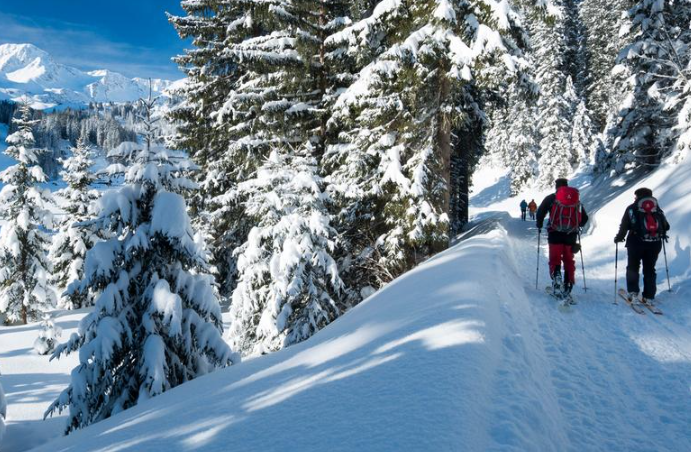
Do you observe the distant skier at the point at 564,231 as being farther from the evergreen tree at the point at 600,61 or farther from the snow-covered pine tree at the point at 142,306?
the evergreen tree at the point at 600,61

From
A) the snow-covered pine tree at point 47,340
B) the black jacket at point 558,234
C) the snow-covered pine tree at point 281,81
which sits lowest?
the snow-covered pine tree at point 47,340

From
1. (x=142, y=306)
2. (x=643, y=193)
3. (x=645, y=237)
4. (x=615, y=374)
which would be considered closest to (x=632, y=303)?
(x=645, y=237)

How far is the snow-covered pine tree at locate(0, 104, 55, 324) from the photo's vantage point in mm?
20047

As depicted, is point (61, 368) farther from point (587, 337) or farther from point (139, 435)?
point (587, 337)

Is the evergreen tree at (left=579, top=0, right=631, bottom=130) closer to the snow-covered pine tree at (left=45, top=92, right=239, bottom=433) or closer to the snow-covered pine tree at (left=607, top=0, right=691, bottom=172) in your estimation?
the snow-covered pine tree at (left=607, top=0, right=691, bottom=172)

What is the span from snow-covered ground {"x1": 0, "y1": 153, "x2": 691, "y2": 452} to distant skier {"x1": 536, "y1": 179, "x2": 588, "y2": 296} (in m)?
0.63

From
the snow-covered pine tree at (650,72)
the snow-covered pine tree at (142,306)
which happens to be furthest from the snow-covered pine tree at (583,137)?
the snow-covered pine tree at (142,306)

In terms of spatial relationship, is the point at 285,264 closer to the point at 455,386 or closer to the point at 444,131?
the point at 444,131

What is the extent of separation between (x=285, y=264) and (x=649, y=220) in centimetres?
774

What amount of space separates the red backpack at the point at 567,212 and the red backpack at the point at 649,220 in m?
1.05

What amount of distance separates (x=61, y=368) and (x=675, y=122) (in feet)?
85.6

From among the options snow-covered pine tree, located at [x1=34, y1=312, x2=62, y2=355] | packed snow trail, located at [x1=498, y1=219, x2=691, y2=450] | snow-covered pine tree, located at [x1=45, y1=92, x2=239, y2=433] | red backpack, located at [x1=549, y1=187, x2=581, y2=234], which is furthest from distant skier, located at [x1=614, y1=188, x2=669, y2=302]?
snow-covered pine tree, located at [x1=34, y1=312, x2=62, y2=355]

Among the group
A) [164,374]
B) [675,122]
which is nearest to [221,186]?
[164,374]

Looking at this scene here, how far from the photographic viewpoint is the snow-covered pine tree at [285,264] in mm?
10125
